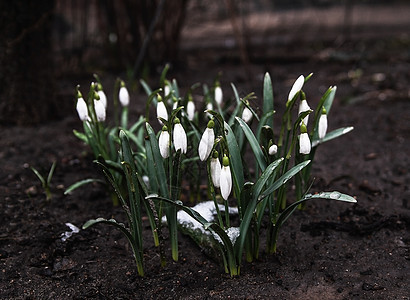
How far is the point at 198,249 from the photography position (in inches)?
85.1

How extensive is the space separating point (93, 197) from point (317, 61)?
3677 millimetres

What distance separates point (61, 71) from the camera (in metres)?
5.11

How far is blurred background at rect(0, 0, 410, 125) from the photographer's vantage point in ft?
11.5

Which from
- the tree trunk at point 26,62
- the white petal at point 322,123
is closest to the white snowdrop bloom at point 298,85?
the white petal at point 322,123

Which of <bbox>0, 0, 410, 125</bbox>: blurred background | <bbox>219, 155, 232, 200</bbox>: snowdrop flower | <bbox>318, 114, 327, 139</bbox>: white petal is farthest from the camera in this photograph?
<bbox>0, 0, 410, 125</bbox>: blurred background

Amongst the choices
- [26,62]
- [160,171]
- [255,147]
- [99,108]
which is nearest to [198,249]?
[160,171]

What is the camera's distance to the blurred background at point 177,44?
Result: 138 inches

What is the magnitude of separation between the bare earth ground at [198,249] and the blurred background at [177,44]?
1.44 feet

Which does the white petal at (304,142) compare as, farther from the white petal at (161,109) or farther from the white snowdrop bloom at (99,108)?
the white snowdrop bloom at (99,108)

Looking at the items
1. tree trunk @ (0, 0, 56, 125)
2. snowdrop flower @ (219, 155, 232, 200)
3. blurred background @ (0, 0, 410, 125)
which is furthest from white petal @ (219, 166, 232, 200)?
tree trunk @ (0, 0, 56, 125)

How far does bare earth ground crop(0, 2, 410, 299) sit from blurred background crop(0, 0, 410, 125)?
44 centimetres

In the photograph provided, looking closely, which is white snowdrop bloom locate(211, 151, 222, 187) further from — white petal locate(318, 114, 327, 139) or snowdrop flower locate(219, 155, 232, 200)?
white petal locate(318, 114, 327, 139)

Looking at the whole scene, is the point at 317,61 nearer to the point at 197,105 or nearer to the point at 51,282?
the point at 197,105

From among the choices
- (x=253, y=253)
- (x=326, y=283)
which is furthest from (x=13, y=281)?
(x=326, y=283)
